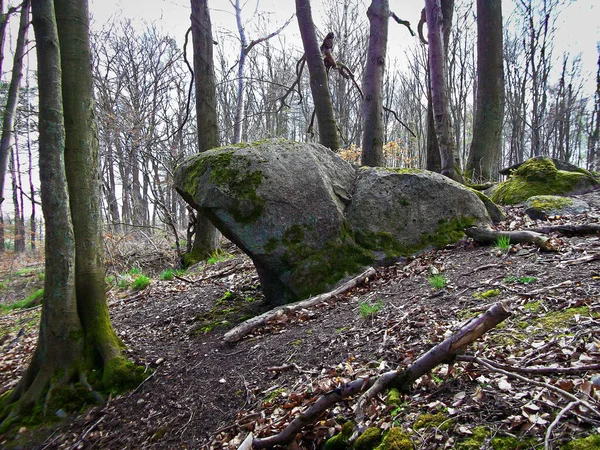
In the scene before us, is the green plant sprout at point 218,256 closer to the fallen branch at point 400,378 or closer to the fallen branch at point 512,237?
the fallen branch at point 512,237

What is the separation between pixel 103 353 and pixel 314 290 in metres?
2.33

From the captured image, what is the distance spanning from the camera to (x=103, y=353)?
12.0ft

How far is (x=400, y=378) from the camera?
2.15 m

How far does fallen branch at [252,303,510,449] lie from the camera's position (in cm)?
204

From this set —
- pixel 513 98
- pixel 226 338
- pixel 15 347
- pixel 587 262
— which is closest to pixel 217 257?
pixel 15 347

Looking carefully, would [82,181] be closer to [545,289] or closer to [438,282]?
[438,282]

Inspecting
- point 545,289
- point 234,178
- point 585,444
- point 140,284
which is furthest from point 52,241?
point 545,289

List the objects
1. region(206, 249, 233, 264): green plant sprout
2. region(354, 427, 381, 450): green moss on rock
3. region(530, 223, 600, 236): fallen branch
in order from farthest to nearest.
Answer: region(206, 249, 233, 264): green plant sprout < region(530, 223, 600, 236): fallen branch < region(354, 427, 381, 450): green moss on rock

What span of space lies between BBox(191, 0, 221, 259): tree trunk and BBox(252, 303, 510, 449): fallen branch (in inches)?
255

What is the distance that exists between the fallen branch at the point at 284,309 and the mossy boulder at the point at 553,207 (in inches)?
109

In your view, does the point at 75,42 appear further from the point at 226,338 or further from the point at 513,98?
the point at 513,98

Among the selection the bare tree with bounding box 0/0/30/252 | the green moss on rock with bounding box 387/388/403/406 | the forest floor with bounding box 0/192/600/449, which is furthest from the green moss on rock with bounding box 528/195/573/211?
the bare tree with bounding box 0/0/30/252

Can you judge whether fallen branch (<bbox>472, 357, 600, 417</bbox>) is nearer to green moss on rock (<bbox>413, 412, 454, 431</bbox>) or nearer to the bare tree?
green moss on rock (<bbox>413, 412, 454, 431</bbox>)

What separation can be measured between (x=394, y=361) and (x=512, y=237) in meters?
2.65
